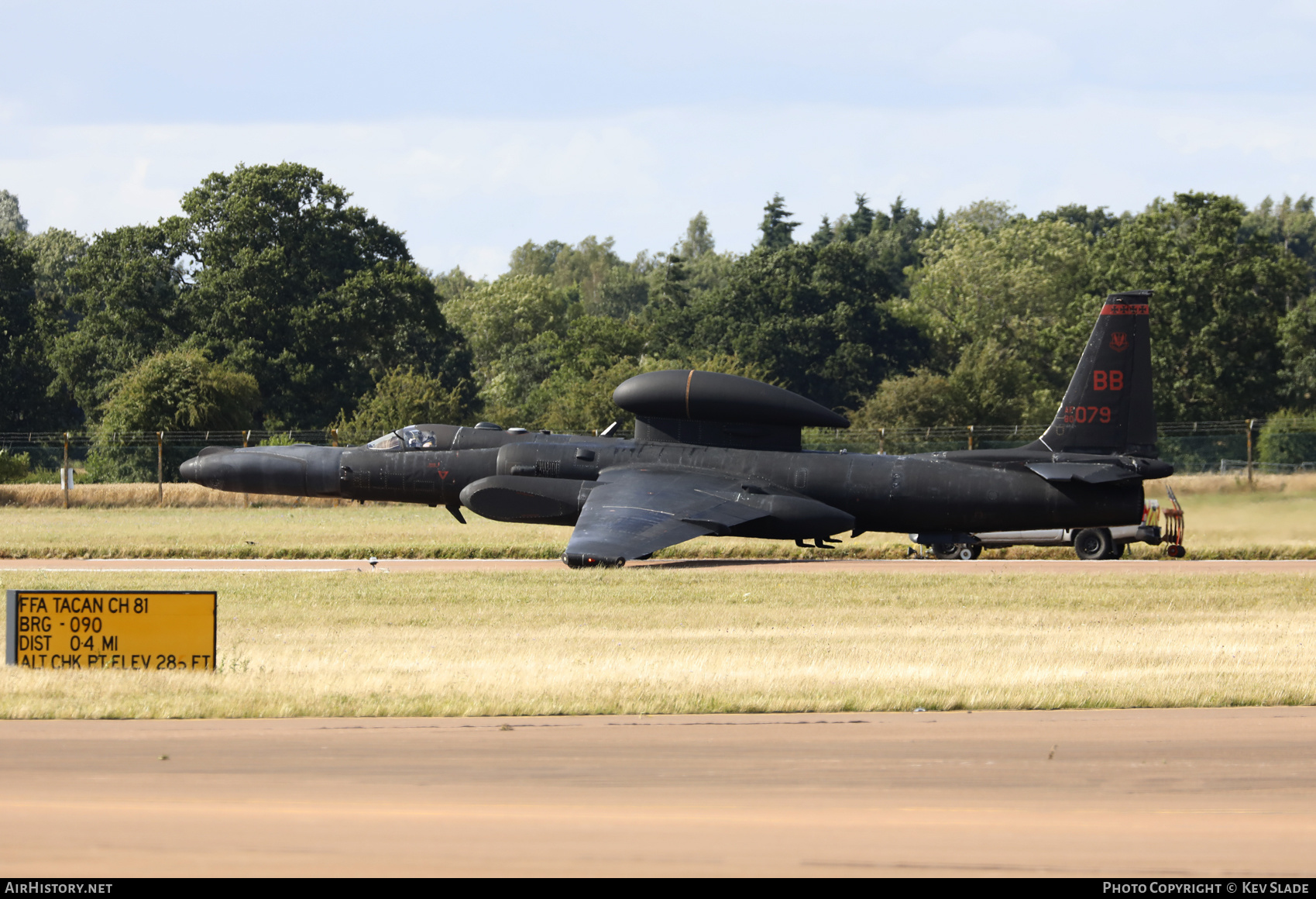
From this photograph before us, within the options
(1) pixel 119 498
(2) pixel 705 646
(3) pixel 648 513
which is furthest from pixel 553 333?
(2) pixel 705 646

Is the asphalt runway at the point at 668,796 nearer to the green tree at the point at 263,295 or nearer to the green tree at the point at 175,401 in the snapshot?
the green tree at the point at 175,401

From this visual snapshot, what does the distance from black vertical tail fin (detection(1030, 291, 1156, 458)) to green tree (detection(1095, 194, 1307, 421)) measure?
49.5 meters

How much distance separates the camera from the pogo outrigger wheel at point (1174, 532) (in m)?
30.5

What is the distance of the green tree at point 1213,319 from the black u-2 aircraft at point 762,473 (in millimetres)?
48777

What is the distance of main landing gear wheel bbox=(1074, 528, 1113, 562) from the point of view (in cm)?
3038

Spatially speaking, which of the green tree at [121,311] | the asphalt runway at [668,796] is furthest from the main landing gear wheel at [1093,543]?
the green tree at [121,311]

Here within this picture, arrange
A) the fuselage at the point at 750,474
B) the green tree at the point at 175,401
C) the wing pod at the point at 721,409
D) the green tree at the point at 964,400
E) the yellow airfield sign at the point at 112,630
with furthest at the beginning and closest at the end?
the green tree at the point at 964,400 < the green tree at the point at 175,401 < the wing pod at the point at 721,409 < the fuselage at the point at 750,474 < the yellow airfield sign at the point at 112,630

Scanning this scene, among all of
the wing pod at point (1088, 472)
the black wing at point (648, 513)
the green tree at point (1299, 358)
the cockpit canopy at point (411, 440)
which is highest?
the green tree at point (1299, 358)

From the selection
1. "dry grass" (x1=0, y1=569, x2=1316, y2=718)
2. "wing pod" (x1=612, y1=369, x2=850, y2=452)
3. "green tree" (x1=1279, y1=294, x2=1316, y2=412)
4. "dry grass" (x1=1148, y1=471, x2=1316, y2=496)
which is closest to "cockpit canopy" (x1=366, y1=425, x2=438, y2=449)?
"wing pod" (x1=612, y1=369, x2=850, y2=452)

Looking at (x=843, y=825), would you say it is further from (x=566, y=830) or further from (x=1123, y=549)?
(x=1123, y=549)

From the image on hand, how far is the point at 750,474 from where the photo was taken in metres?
29.3

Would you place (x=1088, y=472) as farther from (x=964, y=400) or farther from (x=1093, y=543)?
(x=964, y=400)

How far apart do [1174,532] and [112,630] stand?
2359 cm
